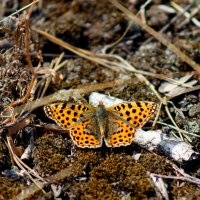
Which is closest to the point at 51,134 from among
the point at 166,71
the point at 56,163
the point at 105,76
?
the point at 56,163

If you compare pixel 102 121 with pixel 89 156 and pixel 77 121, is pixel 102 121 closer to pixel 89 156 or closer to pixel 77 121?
pixel 77 121

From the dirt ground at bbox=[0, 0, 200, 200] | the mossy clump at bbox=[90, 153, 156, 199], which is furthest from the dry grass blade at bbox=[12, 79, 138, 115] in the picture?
the mossy clump at bbox=[90, 153, 156, 199]

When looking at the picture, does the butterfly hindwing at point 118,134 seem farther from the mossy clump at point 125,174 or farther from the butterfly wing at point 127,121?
the mossy clump at point 125,174

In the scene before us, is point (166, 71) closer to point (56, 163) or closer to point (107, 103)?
point (107, 103)

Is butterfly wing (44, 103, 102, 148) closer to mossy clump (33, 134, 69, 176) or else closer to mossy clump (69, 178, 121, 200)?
mossy clump (33, 134, 69, 176)

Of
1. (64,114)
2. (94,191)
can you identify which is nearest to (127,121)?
(64,114)

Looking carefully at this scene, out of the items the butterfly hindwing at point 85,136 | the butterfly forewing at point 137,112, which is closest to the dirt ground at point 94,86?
the butterfly hindwing at point 85,136
